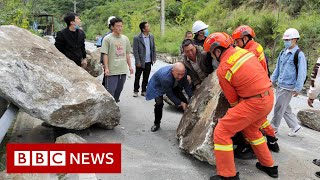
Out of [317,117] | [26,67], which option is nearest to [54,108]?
[26,67]

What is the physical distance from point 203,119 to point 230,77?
107 cm

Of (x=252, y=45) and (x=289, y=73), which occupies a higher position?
(x=252, y=45)

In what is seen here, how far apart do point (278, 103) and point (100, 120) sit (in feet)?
9.13

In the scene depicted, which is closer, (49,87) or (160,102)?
(49,87)

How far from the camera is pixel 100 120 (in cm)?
512

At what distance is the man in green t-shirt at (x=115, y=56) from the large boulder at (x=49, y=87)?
0.77 metres

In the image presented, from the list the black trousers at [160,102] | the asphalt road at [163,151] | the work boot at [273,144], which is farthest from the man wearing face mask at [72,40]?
the work boot at [273,144]

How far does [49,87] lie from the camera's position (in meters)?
4.57

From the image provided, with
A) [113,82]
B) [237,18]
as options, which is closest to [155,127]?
[113,82]

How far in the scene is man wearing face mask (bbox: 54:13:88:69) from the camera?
5.62 m

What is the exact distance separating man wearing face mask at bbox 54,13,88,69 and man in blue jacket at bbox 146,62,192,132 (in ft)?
4.95

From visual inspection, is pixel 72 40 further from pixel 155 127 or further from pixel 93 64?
pixel 93 64

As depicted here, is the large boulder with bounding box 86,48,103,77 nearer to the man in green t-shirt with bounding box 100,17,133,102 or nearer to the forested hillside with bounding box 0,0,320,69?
the forested hillside with bounding box 0,0,320,69

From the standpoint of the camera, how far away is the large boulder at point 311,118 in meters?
6.18
